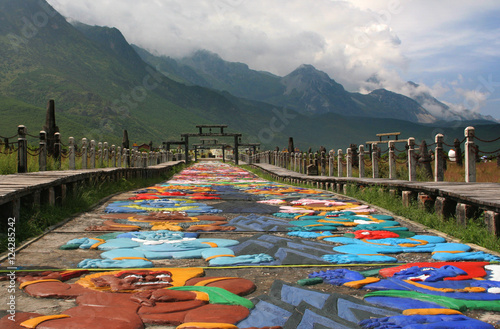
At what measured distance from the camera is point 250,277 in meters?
3.61

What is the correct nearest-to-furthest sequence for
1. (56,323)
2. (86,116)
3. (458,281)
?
1. (56,323)
2. (458,281)
3. (86,116)

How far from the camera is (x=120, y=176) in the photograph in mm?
13711

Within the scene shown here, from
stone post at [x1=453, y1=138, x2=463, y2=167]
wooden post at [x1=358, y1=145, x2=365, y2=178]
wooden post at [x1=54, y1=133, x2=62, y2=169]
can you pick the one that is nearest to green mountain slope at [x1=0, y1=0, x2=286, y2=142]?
wooden post at [x1=54, y1=133, x2=62, y2=169]

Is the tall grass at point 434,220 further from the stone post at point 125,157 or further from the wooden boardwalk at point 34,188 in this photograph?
the stone post at point 125,157

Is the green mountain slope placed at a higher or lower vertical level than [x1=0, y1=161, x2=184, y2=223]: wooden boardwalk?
higher

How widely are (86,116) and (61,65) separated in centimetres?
4033

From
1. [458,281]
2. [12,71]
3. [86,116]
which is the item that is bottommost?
[458,281]

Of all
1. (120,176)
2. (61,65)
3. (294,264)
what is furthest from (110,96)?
(294,264)

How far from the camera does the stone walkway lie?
271 cm

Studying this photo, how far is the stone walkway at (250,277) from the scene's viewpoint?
2711mm

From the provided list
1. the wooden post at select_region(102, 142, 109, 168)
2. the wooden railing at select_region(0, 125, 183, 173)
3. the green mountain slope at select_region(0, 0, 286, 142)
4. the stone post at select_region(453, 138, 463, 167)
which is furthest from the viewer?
the green mountain slope at select_region(0, 0, 286, 142)

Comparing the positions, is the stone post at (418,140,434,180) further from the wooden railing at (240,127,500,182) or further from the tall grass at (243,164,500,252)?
the tall grass at (243,164,500,252)

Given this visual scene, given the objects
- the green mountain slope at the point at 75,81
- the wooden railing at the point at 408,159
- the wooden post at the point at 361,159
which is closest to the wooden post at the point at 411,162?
the wooden railing at the point at 408,159

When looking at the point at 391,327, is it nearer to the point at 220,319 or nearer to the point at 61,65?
the point at 220,319
